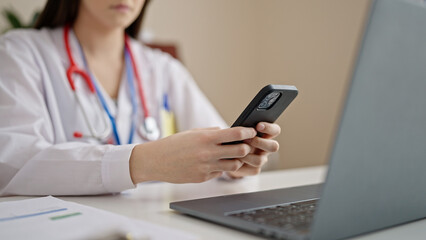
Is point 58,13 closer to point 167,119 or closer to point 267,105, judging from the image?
point 167,119

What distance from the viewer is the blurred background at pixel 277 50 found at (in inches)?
102

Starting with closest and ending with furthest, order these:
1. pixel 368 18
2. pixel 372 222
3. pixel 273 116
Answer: pixel 368 18, pixel 372 222, pixel 273 116

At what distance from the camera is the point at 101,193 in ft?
2.75

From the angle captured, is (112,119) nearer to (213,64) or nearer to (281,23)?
(213,64)

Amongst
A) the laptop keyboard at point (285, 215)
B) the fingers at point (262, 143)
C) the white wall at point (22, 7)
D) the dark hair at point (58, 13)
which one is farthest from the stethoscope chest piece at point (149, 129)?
the white wall at point (22, 7)

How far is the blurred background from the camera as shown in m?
2.59

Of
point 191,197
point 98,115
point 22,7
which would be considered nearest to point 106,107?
point 98,115

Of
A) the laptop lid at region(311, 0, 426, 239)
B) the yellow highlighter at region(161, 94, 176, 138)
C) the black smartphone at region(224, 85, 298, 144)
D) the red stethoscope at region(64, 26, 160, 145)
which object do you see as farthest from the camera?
the yellow highlighter at region(161, 94, 176, 138)

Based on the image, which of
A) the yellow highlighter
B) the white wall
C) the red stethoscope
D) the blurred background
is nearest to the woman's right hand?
the red stethoscope

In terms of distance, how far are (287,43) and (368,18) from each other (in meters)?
2.52

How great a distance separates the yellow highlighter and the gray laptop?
2.48ft

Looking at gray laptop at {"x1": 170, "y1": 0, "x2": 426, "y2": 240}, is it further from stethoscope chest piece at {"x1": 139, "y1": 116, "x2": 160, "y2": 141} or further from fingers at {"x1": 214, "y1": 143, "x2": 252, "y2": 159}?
stethoscope chest piece at {"x1": 139, "y1": 116, "x2": 160, "y2": 141}

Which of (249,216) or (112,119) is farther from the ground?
(249,216)

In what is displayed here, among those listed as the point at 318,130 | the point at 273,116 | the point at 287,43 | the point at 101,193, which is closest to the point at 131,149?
the point at 101,193
